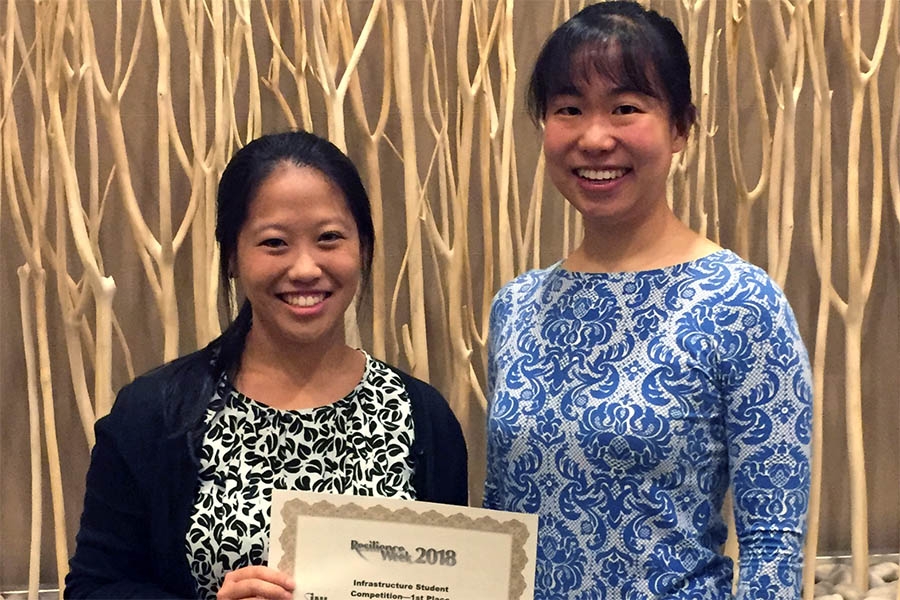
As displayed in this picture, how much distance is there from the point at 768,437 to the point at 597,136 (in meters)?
0.36

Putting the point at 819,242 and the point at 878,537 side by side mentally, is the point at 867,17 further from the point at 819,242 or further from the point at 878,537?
the point at 878,537

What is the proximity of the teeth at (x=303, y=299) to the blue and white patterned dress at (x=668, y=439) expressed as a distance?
249 mm

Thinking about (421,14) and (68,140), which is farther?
(421,14)

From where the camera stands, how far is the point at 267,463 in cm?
101

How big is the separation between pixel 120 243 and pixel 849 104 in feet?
5.88

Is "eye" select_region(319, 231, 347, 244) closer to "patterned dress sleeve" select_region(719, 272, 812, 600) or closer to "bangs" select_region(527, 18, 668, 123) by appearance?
"bangs" select_region(527, 18, 668, 123)

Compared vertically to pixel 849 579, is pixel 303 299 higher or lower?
higher

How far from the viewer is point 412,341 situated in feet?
6.66

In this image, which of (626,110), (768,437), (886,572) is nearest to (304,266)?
(626,110)

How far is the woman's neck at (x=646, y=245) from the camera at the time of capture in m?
1.03

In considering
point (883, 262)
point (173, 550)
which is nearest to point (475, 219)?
point (883, 262)

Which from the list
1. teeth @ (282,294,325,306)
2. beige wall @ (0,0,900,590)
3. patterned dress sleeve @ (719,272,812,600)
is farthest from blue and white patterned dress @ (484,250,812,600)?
beige wall @ (0,0,900,590)

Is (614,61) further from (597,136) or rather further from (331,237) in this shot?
(331,237)

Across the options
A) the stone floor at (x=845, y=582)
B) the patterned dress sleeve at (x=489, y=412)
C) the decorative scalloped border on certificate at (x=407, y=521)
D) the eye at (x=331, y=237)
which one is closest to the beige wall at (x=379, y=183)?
the stone floor at (x=845, y=582)
